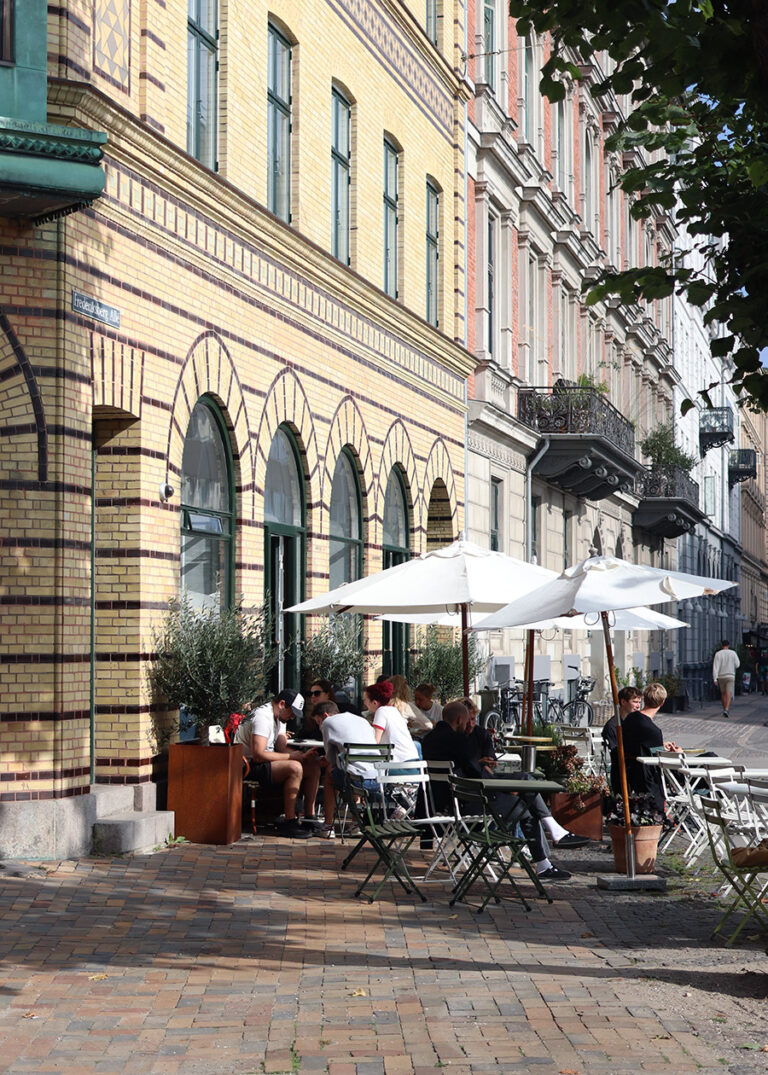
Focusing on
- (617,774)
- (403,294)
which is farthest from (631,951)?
(403,294)

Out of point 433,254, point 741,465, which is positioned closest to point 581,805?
point 433,254

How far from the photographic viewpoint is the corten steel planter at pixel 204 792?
483 inches

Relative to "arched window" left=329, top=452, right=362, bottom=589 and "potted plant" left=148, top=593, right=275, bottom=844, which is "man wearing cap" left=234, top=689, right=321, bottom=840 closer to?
"potted plant" left=148, top=593, right=275, bottom=844

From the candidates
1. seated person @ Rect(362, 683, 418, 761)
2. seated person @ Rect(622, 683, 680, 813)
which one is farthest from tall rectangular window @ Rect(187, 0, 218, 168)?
seated person @ Rect(622, 683, 680, 813)

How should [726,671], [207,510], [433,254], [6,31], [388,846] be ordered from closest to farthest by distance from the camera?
[388,846], [6,31], [207,510], [433,254], [726,671]

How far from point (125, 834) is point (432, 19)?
15.9 meters

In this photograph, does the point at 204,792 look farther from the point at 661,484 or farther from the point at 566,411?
the point at 661,484

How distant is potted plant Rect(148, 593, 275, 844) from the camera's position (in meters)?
12.3

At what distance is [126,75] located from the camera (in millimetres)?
12555

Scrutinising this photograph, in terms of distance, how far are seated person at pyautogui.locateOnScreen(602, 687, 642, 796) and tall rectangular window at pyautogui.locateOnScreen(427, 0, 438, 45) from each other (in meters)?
13.3

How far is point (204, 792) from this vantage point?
12.3 m

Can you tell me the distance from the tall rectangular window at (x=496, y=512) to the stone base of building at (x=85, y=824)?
1467 cm

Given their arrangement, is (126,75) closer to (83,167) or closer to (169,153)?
(169,153)

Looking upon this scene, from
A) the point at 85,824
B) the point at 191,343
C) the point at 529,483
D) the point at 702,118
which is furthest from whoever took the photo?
the point at 529,483
